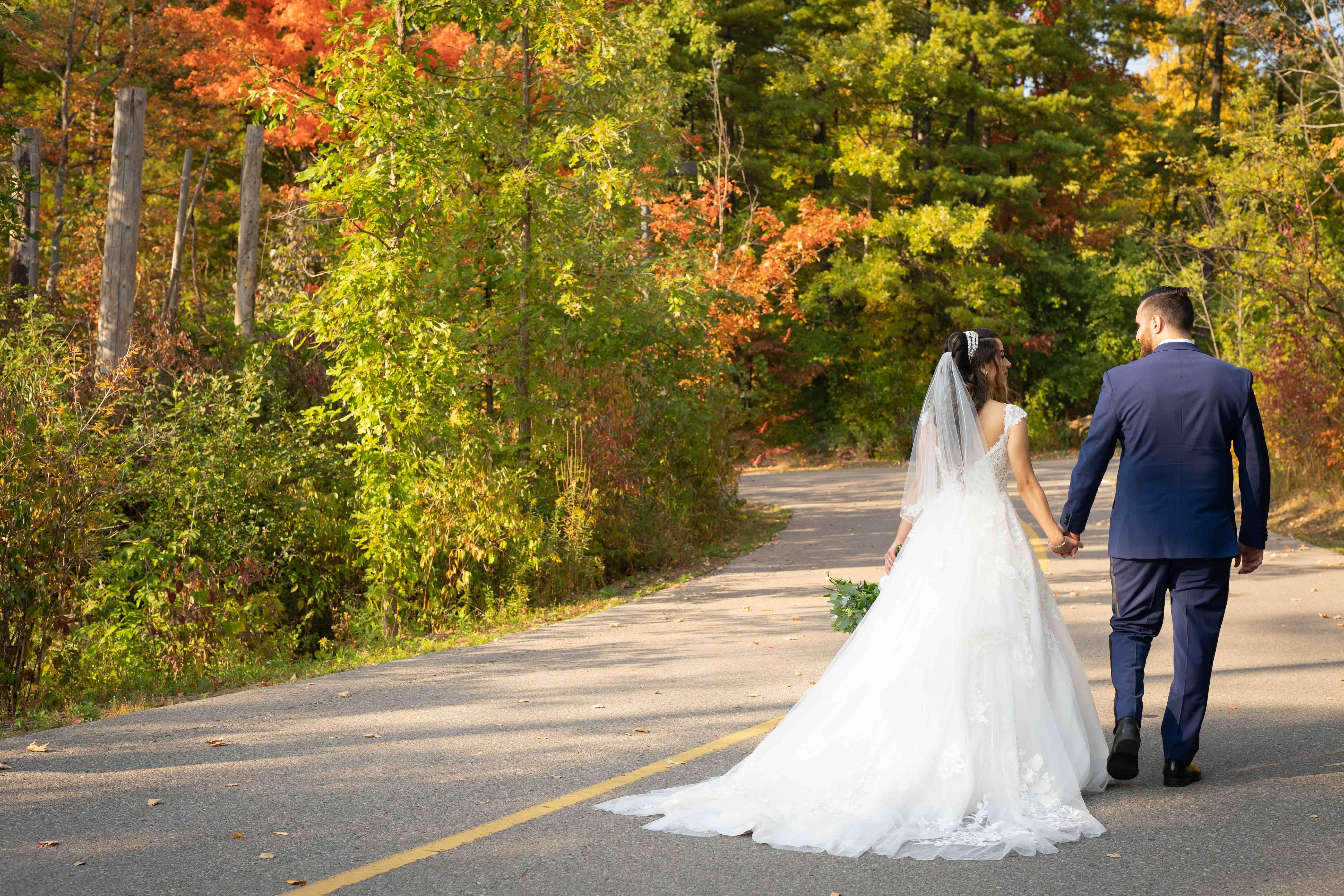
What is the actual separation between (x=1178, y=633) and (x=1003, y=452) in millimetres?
1147

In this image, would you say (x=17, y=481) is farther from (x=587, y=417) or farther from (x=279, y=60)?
(x=279, y=60)

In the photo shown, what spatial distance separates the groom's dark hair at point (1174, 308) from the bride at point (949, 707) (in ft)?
2.46

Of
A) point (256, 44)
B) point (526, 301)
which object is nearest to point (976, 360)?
point (526, 301)

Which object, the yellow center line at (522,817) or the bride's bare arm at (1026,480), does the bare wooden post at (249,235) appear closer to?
the yellow center line at (522,817)

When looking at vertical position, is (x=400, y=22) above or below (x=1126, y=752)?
above

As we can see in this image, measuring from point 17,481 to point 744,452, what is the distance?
11.6m

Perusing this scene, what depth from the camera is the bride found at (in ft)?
16.3

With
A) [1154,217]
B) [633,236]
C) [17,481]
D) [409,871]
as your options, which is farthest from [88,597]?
[1154,217]

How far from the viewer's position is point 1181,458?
18.4ft

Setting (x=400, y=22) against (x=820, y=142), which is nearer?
(x=400, y=22)

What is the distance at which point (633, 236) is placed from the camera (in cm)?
1689

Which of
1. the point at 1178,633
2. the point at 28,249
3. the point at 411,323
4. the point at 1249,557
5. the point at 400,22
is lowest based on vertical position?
the point at 1178,633

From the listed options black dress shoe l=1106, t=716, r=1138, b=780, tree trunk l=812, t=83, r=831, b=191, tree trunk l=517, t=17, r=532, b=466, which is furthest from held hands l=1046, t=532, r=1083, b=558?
tree trunk l=812, t=83, r=831, b=191

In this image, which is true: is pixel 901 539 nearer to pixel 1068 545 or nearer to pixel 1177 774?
pixel 1068 545
